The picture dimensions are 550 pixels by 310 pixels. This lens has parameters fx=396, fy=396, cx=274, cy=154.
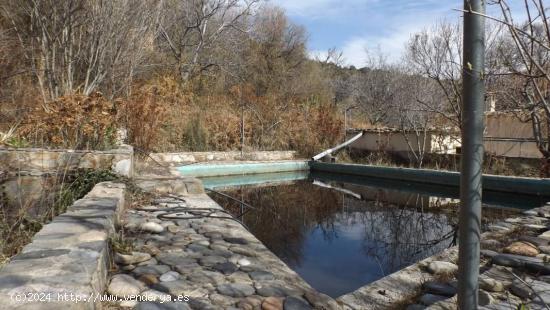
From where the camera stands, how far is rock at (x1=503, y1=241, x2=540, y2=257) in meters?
2.99

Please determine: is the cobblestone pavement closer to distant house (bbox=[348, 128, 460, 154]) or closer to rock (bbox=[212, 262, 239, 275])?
rock (bbox=[212, 262, 239, 275])

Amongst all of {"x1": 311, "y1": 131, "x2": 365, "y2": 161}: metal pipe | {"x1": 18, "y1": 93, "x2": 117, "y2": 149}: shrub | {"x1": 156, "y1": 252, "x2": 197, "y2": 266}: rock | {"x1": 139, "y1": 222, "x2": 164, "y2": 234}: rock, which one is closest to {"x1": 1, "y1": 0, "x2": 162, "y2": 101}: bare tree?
{"x1": 18, "y1": 93, "x2": 117, "y2": 149}: shrub

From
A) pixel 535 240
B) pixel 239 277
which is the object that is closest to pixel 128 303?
pixel 239 277

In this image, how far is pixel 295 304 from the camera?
210 centimetres

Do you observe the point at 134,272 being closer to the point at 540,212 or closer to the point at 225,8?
the point at 540,212

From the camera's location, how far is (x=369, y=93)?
64.4ft

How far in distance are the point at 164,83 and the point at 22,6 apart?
14.3 feet

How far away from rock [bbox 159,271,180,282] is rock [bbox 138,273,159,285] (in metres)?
0.04

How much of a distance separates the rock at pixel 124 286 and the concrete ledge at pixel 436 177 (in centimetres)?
683

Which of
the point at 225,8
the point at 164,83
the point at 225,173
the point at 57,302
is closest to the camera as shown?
the point at 57,302

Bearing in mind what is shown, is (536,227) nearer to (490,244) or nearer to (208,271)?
(490,244)

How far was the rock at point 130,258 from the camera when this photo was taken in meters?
2.48

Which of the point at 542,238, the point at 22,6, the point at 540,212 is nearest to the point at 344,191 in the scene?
the point at 540,212

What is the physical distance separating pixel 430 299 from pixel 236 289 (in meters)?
1.23
